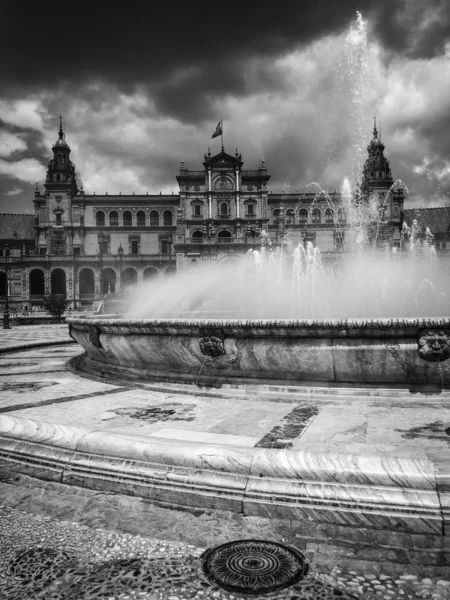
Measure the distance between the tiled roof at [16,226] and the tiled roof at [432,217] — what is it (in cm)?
6017

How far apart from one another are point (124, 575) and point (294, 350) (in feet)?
10.0

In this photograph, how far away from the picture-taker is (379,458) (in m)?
2.47

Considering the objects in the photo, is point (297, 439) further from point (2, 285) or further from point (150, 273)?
point (2, 285)

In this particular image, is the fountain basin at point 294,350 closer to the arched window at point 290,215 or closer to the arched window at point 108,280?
the arched window at point 108,280

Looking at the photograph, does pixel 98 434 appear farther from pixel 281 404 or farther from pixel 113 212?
pixel 113 212

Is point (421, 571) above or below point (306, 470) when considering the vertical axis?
below

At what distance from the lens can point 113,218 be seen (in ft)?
224

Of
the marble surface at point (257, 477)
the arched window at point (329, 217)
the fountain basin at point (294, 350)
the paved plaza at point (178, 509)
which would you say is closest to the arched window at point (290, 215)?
the arched window at point (329, 217)

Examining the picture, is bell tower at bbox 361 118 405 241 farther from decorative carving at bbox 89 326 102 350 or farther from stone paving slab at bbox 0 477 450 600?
stone paving slab at bbox 0 477 450 600

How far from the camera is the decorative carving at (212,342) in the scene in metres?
4.87

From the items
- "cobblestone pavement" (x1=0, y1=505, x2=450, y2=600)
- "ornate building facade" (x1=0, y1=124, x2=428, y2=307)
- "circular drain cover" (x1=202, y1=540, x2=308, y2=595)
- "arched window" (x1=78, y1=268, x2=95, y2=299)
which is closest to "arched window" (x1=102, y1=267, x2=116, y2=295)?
"ornate building facade" (x1=0, y1=124, x2=428, y2=307)

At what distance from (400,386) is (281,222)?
6273cm

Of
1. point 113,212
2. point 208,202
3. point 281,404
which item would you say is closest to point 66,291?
point 113,212

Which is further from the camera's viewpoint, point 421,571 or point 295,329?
point 295,329
